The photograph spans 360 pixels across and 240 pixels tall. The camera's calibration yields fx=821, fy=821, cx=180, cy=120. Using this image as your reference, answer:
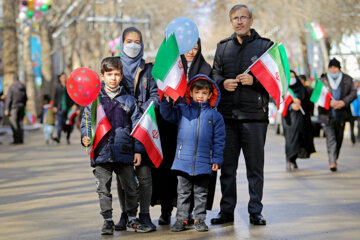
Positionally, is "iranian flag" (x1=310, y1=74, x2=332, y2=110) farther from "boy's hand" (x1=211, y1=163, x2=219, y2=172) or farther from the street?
"boy's hand" (x1=211, y1=163, x2=219, y2=172)

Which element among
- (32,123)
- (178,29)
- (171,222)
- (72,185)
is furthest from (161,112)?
(32,123)

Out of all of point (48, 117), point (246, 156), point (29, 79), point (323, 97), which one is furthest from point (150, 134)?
point (29, 79)

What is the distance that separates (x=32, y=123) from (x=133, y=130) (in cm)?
2878

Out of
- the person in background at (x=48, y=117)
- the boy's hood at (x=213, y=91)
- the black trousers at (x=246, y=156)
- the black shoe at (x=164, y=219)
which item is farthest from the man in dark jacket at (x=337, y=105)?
the person in background at (x=48, y=117)

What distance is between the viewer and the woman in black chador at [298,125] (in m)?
14.5

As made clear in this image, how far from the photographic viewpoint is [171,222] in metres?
8.34

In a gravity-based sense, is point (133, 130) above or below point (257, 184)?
above

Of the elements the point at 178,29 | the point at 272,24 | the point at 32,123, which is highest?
the point at 272,24

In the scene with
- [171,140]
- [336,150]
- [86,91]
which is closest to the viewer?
[86,91]

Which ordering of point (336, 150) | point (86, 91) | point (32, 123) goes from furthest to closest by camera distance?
point (32, 123) < point (336, 150) < point (86, 91)

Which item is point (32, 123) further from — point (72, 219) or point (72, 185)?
point (72, 219)

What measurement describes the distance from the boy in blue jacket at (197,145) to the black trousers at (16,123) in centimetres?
1608

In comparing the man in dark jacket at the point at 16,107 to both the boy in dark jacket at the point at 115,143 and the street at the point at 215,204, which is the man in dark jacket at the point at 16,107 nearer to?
the street at the point at 215,204

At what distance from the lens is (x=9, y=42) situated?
108 feet
